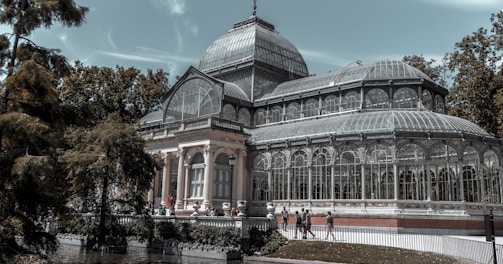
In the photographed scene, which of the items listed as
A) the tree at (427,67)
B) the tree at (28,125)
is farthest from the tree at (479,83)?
the tree at (28,125)

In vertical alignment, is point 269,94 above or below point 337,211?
above

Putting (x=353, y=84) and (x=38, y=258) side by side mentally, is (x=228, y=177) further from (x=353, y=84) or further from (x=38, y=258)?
(x=38, y=258)

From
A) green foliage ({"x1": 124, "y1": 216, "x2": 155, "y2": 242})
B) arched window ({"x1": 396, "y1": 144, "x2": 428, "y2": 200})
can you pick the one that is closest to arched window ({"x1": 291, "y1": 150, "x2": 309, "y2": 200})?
arched window ({"x1": 396, "y1": 144, "x2": 428, "y2": 200})

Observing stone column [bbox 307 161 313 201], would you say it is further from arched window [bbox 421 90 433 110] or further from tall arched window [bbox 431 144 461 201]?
arched window [bbox 421 90 433 110]

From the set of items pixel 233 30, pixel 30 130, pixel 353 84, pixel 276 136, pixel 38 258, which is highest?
pixel 233 30

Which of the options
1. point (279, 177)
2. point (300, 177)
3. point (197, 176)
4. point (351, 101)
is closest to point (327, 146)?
point (300, 177)

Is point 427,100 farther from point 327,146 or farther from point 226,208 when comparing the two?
point 226,208

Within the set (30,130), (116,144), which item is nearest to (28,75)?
(30,130)

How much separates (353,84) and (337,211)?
1184 centimetres

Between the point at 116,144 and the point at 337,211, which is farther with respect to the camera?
the point at 337,211

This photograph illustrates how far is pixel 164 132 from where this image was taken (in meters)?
40.3

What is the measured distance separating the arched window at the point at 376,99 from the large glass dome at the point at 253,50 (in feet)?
43.3

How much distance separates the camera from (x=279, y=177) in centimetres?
3562

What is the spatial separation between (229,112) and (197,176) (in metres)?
8.08
